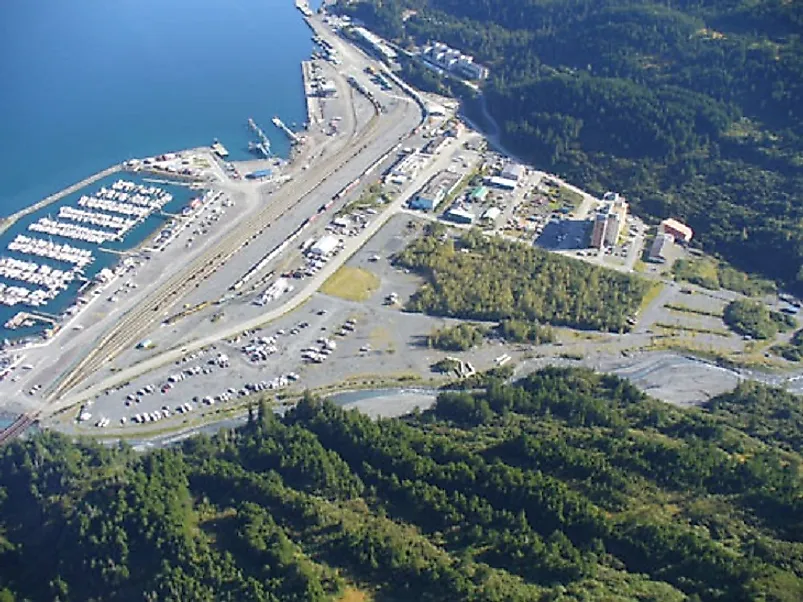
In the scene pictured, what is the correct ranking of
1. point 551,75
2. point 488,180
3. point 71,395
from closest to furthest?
1. point 71,395
2. point 488,180
3. point 551,75

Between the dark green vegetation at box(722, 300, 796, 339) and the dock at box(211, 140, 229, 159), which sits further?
the dock at box(211, 140, 229, 159)

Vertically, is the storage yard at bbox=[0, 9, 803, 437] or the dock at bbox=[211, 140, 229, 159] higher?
the dock at bbox=[211, 140, 229, 159]

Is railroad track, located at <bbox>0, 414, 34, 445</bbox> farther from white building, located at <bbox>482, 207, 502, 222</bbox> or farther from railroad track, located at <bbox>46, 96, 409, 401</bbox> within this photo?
white building, located at <bbox>482, 207, 502, 222</bbox>

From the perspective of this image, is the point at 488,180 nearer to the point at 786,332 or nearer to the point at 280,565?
the point at 786,332

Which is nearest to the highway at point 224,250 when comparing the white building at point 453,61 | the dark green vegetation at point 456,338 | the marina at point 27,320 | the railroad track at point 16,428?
the railroad track at point 16,428

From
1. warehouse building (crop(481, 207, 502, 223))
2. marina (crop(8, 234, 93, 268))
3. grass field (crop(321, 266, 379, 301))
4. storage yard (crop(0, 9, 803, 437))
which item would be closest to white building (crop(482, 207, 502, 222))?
warehouse building (crop(481, 207, 502, 223))

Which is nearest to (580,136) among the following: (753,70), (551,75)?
(551,75)
